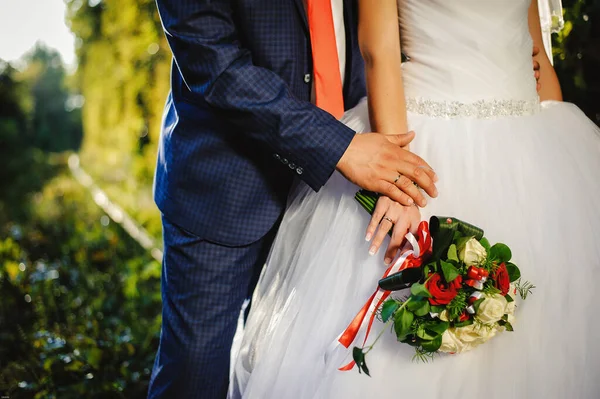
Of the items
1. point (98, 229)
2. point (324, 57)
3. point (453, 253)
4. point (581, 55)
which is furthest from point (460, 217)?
point (98, 229)

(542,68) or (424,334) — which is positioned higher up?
(542,68)

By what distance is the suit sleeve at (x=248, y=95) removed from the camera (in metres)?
1.46

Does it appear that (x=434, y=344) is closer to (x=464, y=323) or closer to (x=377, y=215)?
(x=464, y=323)

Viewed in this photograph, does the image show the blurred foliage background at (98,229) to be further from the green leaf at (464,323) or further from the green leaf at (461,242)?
the green leaf at (464,323)

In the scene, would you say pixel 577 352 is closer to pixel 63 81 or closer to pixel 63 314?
pixel 63 314

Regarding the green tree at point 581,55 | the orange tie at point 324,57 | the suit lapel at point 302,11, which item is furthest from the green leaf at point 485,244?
the green tree at point 581,55

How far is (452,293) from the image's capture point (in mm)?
1212

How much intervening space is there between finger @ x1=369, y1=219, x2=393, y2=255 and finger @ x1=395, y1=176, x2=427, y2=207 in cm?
9

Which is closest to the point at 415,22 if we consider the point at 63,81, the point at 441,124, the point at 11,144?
the point at 441,124

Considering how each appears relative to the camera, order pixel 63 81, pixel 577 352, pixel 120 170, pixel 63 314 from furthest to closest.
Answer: pixel 63 81, pixel 120 170, pixel 63 314, pixel 577 352

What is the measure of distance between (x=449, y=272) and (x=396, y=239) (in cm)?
20

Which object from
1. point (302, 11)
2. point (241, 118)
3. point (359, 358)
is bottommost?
point (359, 358)

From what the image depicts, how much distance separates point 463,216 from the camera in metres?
1.43

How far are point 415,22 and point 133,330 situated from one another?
2.90m
